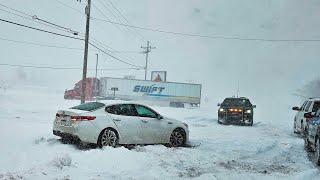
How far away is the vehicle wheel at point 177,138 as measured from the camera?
44.1ft

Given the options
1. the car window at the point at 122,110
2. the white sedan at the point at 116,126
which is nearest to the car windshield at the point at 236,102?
the white sedan at the point at 116,126

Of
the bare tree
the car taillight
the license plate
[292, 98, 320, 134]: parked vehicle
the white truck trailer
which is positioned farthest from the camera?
the bare tree

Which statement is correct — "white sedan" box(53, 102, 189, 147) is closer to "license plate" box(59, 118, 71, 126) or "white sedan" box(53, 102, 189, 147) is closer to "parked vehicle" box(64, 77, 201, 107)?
"license plate" box(59, 118, 71, 126)

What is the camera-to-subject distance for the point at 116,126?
11.8m

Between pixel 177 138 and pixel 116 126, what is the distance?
103 inches

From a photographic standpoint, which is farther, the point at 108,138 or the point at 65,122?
the point at 108,138

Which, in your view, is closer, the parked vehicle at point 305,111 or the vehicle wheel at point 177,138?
the vehicle wheel at point 177,138

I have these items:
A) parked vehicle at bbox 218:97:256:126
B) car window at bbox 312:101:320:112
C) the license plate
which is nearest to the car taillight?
the license plate

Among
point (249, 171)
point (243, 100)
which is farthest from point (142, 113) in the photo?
point (243, 100)

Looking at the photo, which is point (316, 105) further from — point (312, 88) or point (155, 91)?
point (312, 88)

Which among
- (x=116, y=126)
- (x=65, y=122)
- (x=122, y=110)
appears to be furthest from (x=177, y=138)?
(x=65, y=122)

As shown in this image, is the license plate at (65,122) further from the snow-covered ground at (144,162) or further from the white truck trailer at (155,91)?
the white truck trailer at (155,91)

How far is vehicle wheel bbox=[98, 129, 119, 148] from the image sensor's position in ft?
37.6

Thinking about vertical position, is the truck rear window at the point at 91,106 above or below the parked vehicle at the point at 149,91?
below
